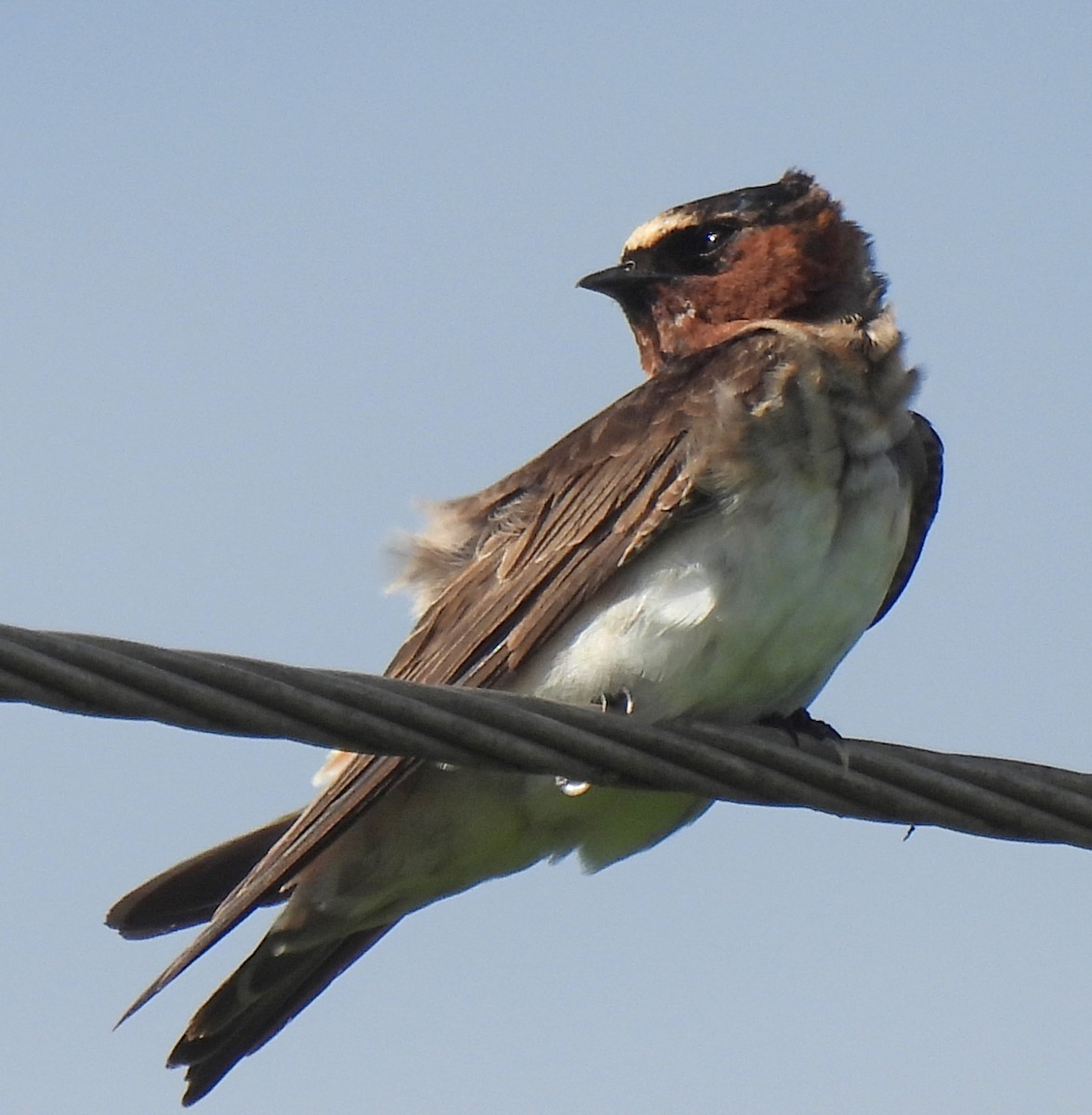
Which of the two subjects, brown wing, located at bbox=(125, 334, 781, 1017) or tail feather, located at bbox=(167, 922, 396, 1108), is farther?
tail feather, located at bbox=(167, 922, 396, 1108)

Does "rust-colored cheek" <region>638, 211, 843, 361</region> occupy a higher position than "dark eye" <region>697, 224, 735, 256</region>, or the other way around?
"dark eye" <region>697, 224, 735, 256</region>

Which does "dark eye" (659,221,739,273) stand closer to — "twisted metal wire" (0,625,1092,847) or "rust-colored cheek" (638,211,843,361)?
"rust-colored cheek" (638,211,843,361)

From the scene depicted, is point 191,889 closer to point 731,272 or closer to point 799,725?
point 799,725

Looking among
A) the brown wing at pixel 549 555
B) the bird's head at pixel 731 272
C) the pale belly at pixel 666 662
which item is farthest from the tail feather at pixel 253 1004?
the bird's head at pixel 731 272

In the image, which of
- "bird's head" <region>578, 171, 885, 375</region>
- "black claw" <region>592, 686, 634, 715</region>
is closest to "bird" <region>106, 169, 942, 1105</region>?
"black claw" <region>592, 686, 634, 715</region>

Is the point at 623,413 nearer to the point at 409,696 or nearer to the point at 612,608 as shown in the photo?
the point at 612,608

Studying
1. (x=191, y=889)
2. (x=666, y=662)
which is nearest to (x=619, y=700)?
(x=666, y=662)

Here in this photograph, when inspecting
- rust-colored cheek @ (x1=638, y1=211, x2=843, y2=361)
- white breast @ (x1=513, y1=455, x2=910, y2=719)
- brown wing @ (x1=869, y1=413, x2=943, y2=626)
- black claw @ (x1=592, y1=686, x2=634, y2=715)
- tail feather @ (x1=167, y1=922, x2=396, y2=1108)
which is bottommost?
tail feather @ (x1=167, y1=922, x2=396, y2=1108)

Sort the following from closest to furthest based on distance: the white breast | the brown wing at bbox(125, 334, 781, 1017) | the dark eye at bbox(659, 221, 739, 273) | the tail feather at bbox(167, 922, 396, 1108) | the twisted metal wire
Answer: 1. the twisted metal wire
2. the brown wing at bbox(125, 334, 781, 1017)
3. the white breast
4. the tail feather at bbox(167, 922, 396, 1108)
5. the dark eye at bbox(659, 221, 739, 273)

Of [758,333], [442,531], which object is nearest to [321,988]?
[442,531]
